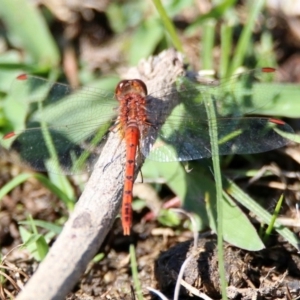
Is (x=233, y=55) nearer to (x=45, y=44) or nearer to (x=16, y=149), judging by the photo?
(x=45, y=44)

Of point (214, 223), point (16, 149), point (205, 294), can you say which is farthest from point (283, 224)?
point (16, 149)

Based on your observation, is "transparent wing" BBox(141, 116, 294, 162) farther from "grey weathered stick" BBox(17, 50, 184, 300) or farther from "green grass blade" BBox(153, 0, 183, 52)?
"green grass blade" BBox(153, 0, 183, 52)

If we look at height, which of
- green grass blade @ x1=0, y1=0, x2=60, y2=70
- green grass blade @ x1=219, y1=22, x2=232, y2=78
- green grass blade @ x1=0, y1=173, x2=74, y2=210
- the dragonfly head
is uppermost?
green grass blade @ x1=0, y1=0, x2=60, y2=70

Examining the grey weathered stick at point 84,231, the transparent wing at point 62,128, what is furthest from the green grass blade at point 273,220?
the transparent wing at point 62,128

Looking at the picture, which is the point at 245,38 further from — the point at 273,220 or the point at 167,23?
the point at 273,220

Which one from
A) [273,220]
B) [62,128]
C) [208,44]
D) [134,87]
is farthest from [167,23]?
[273,220]

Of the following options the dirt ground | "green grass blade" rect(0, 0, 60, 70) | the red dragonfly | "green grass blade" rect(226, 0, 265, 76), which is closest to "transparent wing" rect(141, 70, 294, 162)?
the red dragonfly

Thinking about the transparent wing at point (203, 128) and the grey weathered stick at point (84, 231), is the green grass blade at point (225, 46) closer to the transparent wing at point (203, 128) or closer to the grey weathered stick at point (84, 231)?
the transparent wing at point (203, 128)
